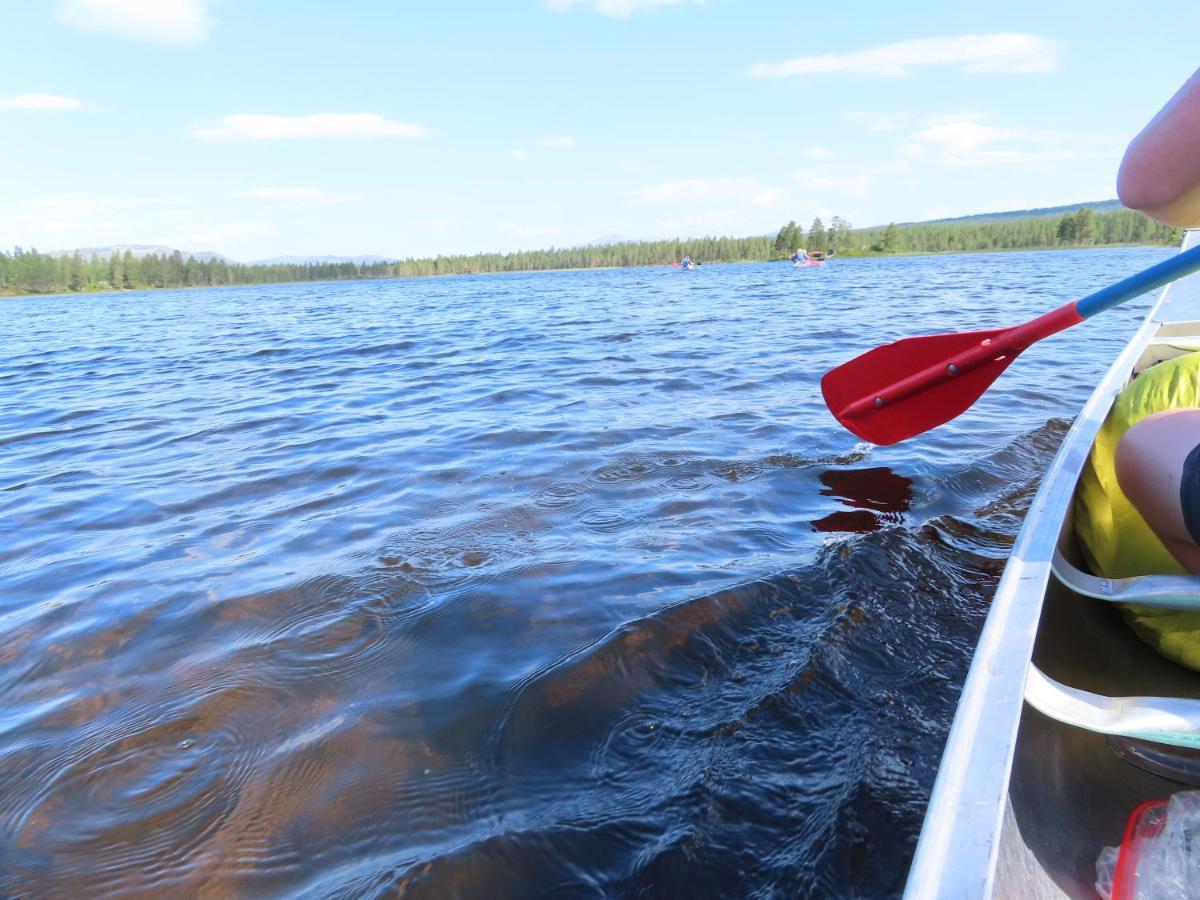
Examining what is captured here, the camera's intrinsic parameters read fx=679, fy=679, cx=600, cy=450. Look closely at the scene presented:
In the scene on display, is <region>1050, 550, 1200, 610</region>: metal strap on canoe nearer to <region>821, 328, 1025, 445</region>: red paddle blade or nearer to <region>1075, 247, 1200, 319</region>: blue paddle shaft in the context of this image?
<region>1075, 247, 1200, 319</region>: blue paddle shaft

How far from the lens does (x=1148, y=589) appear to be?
1548mm

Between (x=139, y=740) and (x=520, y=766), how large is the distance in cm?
135

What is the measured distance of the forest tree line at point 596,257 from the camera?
286 ft

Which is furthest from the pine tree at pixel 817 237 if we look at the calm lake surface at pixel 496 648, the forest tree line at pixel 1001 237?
the calm lake surface at pixel 496 648

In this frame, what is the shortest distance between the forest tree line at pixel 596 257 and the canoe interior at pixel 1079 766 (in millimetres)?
100260

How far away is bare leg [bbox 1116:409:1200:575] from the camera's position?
1552mm

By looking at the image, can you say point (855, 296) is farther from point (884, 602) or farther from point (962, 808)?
point (962, 808)

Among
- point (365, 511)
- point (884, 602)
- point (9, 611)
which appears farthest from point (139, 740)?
point (884, 602)

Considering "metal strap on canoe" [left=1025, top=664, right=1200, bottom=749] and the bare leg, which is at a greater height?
the bare leg

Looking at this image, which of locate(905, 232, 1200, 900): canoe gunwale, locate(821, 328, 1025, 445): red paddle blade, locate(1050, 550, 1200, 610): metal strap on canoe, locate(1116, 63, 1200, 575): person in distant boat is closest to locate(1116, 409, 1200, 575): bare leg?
locate(1116, 63, 1200, 575): person in distant boat

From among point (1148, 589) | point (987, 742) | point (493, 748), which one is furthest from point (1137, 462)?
point (493, 748)

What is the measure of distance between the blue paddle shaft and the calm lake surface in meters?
1.23

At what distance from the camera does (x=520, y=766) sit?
214 cm

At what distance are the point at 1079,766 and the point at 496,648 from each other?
1973 mm
